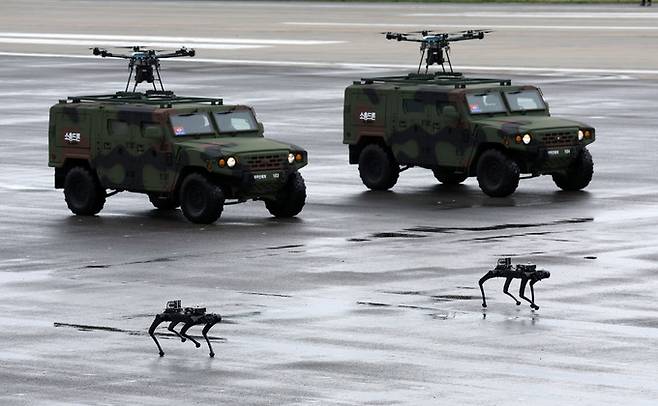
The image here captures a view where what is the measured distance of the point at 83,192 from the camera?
33.6 meters

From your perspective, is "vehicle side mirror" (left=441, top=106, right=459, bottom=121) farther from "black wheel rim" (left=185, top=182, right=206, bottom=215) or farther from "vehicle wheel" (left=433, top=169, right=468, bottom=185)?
"black wheel rim" (left=185, top=182, right=206, bottom=215)

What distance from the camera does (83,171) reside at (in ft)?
110

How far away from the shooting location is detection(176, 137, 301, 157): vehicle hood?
104ft

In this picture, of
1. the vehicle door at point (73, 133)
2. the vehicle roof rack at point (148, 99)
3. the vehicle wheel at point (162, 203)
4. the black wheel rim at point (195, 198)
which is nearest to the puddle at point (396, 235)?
the black wheel rim at point (195, 198)

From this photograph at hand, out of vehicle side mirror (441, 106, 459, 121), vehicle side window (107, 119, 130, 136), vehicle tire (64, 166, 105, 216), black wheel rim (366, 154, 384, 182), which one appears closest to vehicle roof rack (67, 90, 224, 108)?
vehicle side window (107, 119, 130, 136)

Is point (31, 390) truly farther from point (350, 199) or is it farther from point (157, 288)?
point (350, 199)

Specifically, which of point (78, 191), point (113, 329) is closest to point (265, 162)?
point (78, 191)

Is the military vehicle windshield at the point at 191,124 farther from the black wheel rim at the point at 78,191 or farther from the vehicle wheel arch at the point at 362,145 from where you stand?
the vehicle wheel arch at the point at 362,145

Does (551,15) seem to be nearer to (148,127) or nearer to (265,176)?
(148,127)

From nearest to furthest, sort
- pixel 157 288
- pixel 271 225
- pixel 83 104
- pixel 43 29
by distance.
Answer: pixel 157 288, pixel 271 225, pixel 83 104, pixel 43 29

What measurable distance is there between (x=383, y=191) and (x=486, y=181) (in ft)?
8.14

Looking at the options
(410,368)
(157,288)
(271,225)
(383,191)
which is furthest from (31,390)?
(383,191)

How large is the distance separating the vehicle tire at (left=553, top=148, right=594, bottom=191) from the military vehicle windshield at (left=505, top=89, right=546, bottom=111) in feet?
4.78

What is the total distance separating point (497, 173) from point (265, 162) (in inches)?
214
